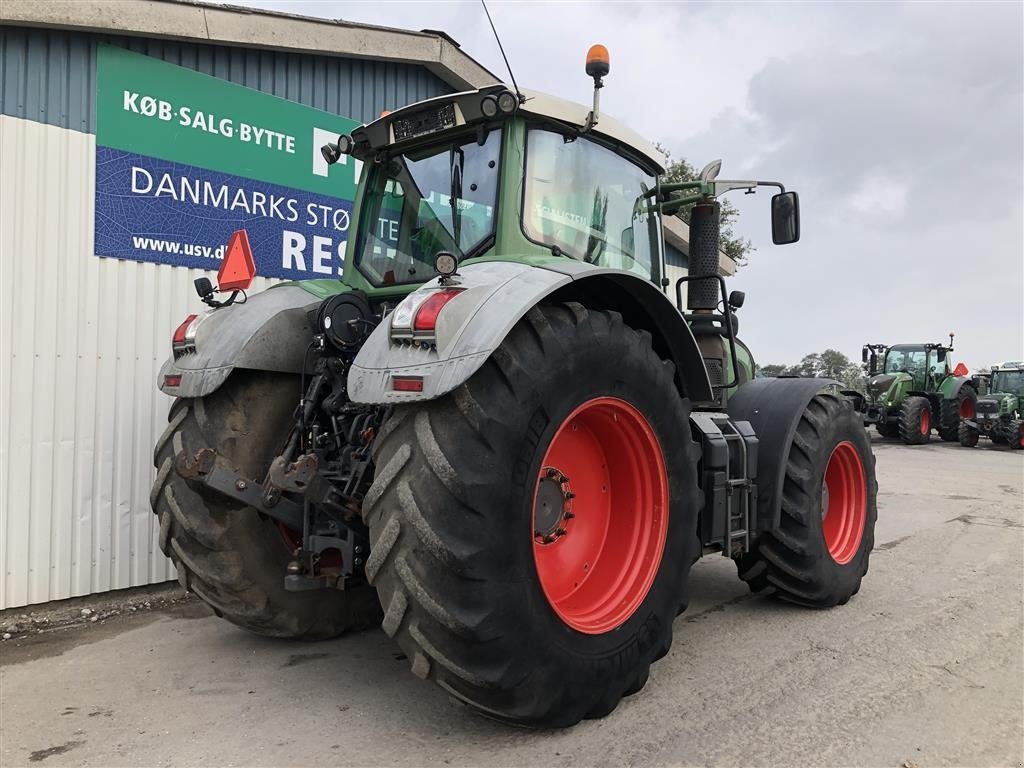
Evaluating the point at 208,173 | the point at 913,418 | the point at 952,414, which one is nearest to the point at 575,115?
the point at 208,173

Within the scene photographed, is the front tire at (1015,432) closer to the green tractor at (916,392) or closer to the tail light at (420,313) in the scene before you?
the green tractor at (916,392)

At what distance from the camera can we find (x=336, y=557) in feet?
10.6

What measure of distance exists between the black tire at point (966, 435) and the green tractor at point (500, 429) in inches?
700

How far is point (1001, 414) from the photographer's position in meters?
19.0

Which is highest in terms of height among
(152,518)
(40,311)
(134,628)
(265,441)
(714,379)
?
(40,311)

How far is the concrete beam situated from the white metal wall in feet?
2.21

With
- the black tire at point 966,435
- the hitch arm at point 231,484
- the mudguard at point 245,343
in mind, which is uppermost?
the mudguard at point 245,343

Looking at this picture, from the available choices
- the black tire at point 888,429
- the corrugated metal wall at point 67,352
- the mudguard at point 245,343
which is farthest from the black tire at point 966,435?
the mudguard at point 245,343

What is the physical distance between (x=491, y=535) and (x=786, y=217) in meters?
3.06

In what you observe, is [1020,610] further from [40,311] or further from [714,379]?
[40,311]

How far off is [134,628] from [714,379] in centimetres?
385

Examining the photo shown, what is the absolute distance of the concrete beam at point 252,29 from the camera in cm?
443

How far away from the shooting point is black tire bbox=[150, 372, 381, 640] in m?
3.41

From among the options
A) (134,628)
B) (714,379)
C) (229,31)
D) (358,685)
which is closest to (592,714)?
(358,685)
